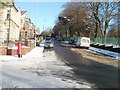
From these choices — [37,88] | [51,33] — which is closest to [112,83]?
[37,88]

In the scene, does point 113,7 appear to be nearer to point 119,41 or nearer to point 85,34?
point 119,41

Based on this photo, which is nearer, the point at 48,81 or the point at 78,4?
the point at 48,81

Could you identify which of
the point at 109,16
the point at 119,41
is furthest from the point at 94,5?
the point at 119,41

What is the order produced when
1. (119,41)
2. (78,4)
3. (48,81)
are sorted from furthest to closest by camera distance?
1. (78,4)
2. (119,41)
3. (48,81)

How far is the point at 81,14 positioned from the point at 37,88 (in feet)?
209

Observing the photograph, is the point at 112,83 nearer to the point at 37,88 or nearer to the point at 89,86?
the point at 89,86

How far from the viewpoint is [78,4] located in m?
72.8

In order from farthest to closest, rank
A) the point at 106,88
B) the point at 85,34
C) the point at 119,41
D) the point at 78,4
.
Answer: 1. the point at 85,34
2. the point at 78,4
3. the point at 119,41
4. the point at 106,88

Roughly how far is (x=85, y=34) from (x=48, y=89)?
280ft

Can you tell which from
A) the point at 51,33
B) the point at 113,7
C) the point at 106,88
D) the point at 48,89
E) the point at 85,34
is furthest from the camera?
the point at 51,33

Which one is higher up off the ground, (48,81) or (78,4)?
(78,4)

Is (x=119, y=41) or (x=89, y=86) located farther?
(x=119, y=41)

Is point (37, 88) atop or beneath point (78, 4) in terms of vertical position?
beneath

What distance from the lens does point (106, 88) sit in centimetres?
1193
